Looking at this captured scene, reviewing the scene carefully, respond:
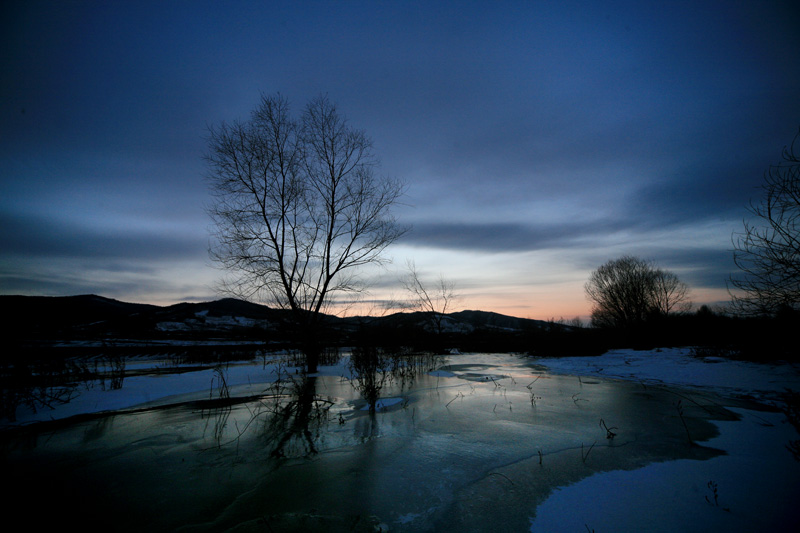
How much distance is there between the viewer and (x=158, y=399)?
752 cm

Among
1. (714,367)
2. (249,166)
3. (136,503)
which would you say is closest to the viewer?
(136,503)

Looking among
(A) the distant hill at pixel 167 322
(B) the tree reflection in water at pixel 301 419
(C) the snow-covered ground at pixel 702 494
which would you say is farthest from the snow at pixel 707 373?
(A) the distant hill at pixel 167 322

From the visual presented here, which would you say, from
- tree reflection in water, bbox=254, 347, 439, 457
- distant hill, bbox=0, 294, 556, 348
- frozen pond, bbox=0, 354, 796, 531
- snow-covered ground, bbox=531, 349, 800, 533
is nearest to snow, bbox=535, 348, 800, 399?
frozen pond, bbox=0, 354, 796, 531

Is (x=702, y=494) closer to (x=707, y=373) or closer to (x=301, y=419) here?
(x=301, y=419)

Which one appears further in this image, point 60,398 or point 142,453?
point 60,398

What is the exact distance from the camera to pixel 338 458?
3.80 metres

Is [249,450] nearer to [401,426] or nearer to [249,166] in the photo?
[401,426]

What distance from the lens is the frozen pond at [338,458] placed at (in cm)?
267

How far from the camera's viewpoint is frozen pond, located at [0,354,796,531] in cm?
267

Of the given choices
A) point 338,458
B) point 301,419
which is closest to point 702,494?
point 338,458

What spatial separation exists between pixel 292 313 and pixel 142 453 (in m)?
7.34

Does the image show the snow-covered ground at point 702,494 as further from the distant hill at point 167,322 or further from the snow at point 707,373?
the distant hill at point 167,322

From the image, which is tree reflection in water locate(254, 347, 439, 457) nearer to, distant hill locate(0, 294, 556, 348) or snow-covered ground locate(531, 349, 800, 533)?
snow-covered ground locate(531, 349, 800, 533)

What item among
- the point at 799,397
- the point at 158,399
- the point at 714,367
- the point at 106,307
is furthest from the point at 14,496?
the point at 106,307
